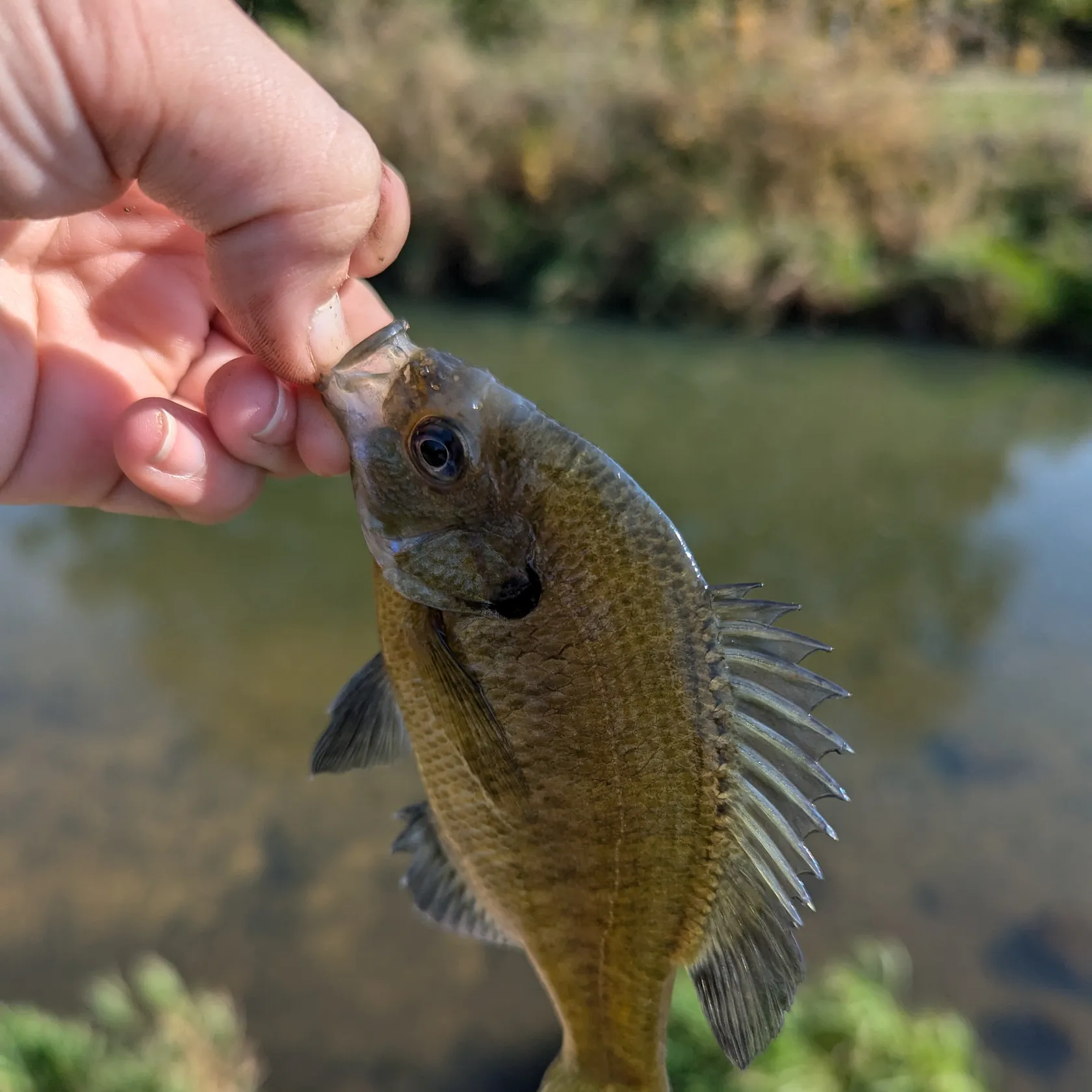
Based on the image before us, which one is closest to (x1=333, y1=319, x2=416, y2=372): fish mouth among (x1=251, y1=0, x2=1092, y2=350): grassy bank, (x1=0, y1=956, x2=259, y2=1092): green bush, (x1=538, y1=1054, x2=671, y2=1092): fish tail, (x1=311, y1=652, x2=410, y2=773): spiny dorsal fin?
(x1=311, y1=652, x2=410, y2=773): spiny dorsal fin

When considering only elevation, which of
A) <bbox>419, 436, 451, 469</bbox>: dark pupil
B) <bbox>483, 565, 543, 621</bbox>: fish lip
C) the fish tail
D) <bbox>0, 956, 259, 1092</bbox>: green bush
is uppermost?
<bbox>419, 436, 451, 469</bbox>: dark pupil

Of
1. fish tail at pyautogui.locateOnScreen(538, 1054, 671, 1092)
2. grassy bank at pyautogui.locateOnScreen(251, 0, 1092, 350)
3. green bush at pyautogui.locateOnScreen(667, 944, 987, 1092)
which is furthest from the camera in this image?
grassy bank at pyautogui.locateOnScreen(251, 0, 1092, 350)

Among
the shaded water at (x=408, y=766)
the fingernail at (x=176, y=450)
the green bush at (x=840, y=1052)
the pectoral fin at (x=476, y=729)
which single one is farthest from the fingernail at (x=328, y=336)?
the shaded water at (x=408, y=766)

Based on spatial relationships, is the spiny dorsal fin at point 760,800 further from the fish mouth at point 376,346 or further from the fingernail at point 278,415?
the fingernail at point 278,415

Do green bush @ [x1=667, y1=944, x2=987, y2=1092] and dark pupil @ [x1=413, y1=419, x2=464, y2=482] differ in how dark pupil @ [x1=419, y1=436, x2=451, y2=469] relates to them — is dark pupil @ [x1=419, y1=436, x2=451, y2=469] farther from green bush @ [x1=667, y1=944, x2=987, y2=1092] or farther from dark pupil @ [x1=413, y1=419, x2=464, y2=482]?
green bush @ [x1=667, y1=944, x2=987, y2=1092]

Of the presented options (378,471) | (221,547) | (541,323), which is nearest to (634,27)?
(541,323)

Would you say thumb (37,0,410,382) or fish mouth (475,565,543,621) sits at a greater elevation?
thumb (37,0,410,382)
